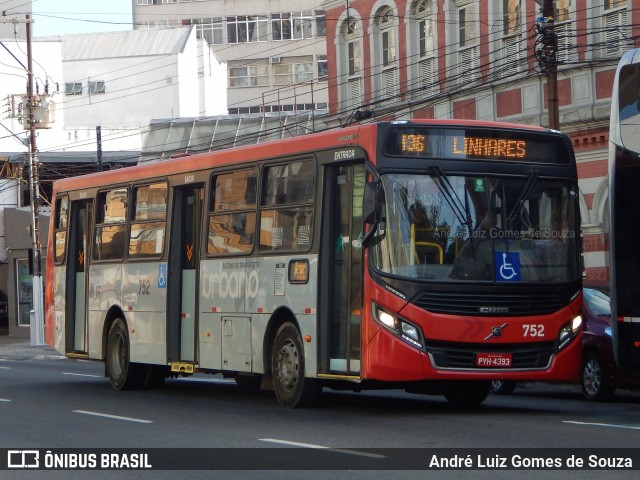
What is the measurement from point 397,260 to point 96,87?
6766 centimetres

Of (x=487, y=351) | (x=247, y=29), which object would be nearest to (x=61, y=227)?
(x=487, y=351)

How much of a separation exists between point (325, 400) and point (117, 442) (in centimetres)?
507

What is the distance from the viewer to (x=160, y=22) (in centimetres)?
9281

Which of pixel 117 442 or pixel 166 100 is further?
pixel 166 100

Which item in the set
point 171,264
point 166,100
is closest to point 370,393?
point 171,264

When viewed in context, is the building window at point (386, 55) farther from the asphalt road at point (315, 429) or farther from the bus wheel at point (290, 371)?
the bus wheel at point (290, 371)

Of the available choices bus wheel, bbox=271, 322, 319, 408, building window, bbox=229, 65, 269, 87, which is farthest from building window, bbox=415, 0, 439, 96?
building window, bbox=229, 65, 269, 87

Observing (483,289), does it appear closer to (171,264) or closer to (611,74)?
(171,264)

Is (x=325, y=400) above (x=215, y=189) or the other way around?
the other way around

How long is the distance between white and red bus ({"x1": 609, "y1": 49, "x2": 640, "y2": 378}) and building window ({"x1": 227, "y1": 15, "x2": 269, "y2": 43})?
76.5 m

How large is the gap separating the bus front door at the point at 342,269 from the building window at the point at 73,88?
66594 millimetres

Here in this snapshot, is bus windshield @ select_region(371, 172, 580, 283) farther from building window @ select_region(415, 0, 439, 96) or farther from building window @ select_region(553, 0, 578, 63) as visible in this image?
building window @ select_region(415, 0, 439, 96)

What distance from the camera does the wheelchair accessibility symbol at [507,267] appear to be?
1450 centimetres

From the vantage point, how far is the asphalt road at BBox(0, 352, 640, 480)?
35.3 feet
